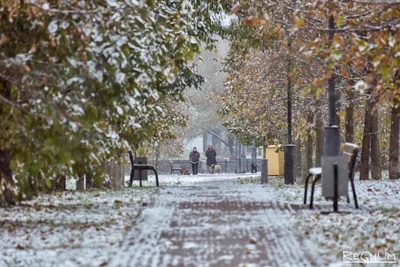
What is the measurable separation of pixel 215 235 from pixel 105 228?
5.56 ft

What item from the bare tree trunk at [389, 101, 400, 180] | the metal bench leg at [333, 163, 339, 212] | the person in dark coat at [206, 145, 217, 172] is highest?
the person in dark coat at [206, 145, 217, 172]

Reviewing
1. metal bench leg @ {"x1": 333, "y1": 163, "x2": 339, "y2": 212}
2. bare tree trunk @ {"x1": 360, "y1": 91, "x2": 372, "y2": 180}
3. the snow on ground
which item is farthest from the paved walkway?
bare tree trunk @ {"x1": 360, "y1": 91, "x2": 372, "y2": 180}

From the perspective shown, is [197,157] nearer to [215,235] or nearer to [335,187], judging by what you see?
[335,187]

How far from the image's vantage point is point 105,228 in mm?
13055

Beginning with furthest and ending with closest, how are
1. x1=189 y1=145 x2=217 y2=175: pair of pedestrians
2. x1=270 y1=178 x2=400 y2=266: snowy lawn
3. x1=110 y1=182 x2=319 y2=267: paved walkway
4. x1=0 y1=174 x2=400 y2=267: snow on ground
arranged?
x1=189 y1=145 x2=217 y2=175: pair of pedestrians < x1=270 y1=178 x2=400 y2=266: snowy lawn < x1=0 y1=174 x2=400 y2=267: snow on ground < x1=110 y1=182 x2=319 y2=267: paved walkway

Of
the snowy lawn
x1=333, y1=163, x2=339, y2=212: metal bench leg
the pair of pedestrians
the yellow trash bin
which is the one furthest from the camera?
the pair of pedestrians

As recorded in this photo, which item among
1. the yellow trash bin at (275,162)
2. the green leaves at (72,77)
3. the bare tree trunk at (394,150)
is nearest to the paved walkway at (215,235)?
the green leaves at (72,77)

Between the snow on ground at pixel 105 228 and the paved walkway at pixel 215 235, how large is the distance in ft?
0.65

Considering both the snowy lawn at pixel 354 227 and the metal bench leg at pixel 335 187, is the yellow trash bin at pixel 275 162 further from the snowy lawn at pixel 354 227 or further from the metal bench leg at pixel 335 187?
the metal bench leg at pixel 335 187

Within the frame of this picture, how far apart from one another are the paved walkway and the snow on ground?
20 centimetres

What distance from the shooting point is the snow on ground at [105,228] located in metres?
10.5

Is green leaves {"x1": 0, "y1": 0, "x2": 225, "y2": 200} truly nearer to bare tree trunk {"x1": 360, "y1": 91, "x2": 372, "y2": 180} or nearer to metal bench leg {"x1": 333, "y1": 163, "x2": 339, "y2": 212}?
metal bench leg {"x1": 333, "y1": 163, "x2": 339, "y2": 212}

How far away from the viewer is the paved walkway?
994 cm

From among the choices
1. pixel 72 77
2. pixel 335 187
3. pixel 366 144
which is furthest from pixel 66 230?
pixel 366 144
